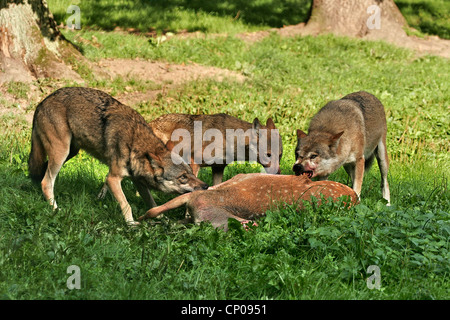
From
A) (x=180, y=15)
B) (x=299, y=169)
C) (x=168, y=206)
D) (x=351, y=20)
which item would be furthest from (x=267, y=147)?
(x=180, y=15)

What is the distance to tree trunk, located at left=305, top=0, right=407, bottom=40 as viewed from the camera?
1647 centimetres

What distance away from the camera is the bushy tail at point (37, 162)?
24.0 ft

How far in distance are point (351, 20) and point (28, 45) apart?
9.31 meters

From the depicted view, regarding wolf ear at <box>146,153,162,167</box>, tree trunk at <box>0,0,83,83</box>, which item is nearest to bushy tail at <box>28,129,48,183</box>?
wolf ear at <box>146,153,162,167</box>

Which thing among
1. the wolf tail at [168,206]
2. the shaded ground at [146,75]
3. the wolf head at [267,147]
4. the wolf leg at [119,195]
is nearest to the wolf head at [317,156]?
the wolf head at [267,147]

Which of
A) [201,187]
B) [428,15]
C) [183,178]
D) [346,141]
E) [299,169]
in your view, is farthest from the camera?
[428,15]

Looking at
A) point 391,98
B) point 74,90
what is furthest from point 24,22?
point 391,98

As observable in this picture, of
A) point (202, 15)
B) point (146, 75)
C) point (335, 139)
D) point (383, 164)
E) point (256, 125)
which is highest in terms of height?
point (202, 15)

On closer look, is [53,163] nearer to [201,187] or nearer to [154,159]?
[154,159]

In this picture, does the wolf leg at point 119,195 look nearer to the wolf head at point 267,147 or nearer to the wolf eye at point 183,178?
the wolf eye at point 183,178

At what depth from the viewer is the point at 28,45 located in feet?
37.4

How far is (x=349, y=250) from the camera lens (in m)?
5.41

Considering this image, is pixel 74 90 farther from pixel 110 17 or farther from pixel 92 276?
pixel 110 17

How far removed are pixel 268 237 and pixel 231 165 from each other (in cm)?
361
